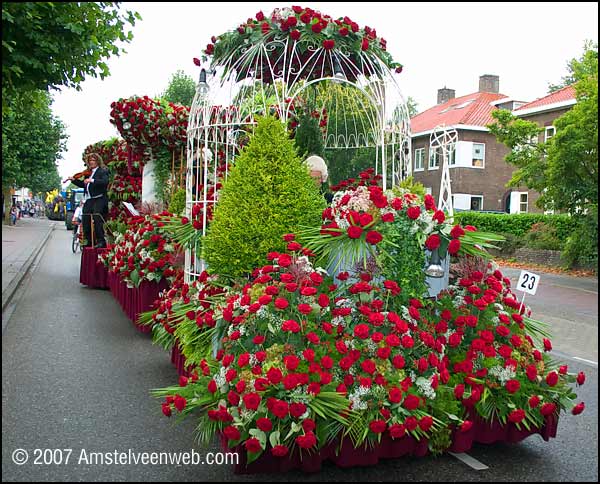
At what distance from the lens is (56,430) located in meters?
4.30

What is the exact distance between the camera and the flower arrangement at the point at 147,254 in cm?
699

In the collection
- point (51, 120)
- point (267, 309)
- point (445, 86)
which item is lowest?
point (267, 309)

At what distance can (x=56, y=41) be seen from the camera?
8148mm

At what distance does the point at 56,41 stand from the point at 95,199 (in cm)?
370

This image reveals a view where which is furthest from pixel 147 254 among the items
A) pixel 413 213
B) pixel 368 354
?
pixel 368 354

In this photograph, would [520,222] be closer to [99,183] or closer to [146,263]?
[99,183]

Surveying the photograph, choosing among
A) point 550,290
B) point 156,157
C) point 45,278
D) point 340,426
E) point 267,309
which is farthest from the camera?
point 550,290

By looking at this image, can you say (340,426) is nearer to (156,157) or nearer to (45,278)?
(156,157)

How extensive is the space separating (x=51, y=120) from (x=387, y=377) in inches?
1342

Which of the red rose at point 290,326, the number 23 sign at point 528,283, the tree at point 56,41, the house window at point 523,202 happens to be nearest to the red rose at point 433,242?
the red rose at point 290,326

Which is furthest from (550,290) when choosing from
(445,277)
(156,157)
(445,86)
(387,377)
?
(445,86)

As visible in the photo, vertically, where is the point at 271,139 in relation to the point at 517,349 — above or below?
above

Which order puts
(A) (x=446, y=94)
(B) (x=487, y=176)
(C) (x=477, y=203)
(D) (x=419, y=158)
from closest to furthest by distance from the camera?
(B) (x=487, y=176), (C) (x=477, y=203), (D) (x=419, y=158), (A) (x=446, y=94)

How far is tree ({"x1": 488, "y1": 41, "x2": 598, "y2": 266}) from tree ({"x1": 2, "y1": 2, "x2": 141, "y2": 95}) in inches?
472
